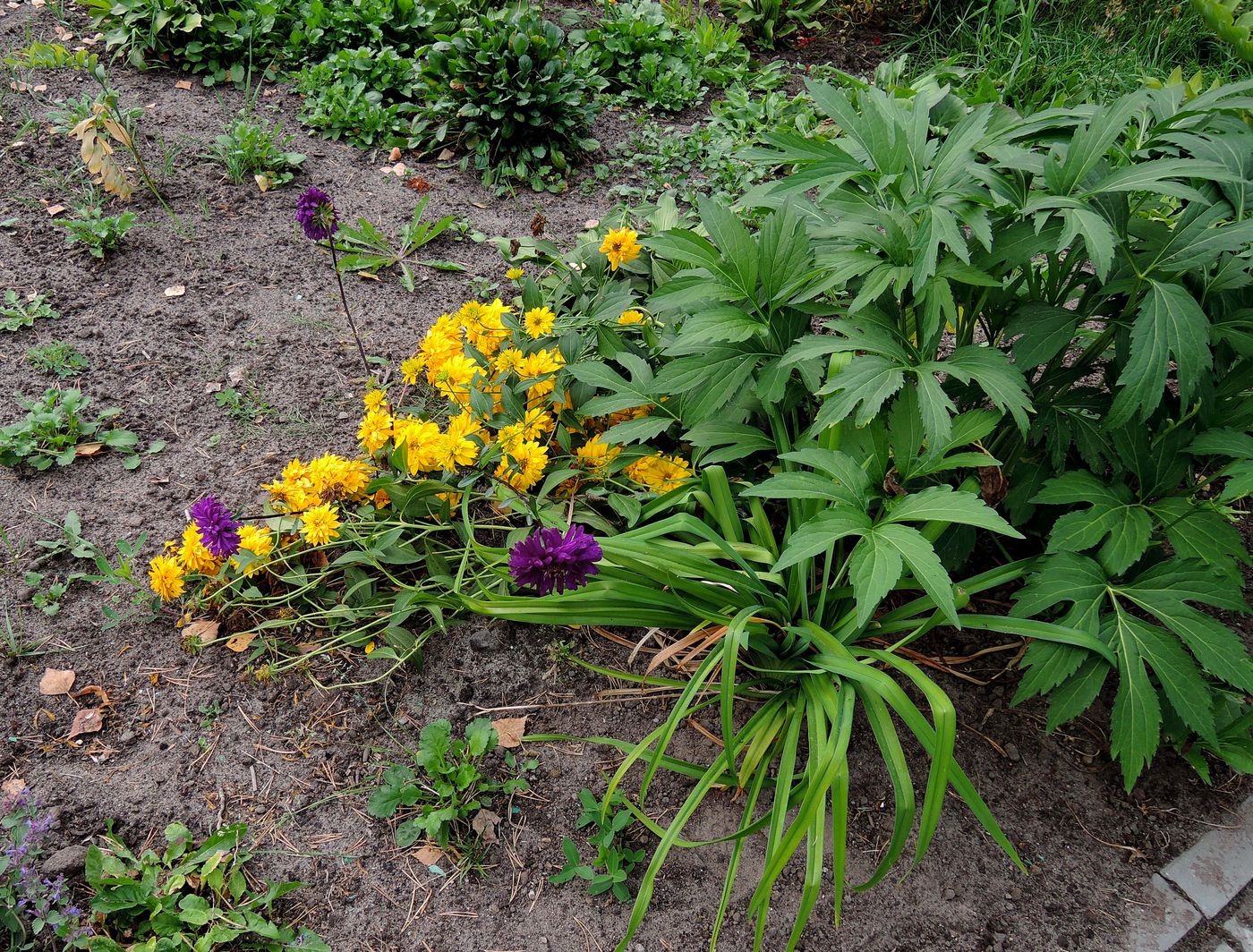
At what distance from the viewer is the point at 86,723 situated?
6.77 ft

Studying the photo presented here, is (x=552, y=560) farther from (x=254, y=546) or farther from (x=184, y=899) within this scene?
(x=184, y=899)

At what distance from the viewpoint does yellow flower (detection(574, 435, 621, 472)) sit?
2404 mm

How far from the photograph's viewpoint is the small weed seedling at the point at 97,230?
324 cm

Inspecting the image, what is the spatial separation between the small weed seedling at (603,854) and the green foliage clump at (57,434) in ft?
5.69

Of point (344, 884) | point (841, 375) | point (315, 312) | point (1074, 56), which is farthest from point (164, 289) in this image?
point (1074, 56)

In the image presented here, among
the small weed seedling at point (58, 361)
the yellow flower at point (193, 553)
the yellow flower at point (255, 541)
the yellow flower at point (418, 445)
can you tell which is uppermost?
the yellow flower at point (418, 445)

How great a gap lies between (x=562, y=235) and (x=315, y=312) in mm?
1057

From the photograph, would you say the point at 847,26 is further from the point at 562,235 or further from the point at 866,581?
the point at 866,581

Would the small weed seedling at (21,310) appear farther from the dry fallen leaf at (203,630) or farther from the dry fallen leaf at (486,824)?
the dry fallen leaf at (486,824)

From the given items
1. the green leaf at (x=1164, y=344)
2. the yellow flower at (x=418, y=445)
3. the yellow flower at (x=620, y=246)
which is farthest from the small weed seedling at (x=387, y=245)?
the green leaf at (x=1164, y=344)

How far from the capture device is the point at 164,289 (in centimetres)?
319

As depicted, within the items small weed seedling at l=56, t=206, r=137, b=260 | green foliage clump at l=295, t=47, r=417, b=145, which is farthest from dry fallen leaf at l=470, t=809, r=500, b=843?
green foliage clump at l=295, t=47, r=417, b=145

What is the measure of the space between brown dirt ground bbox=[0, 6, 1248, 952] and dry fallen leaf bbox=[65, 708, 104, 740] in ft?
0.07

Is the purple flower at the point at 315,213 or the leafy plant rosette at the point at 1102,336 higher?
the leafy plant rosette at the point at 1102,336
